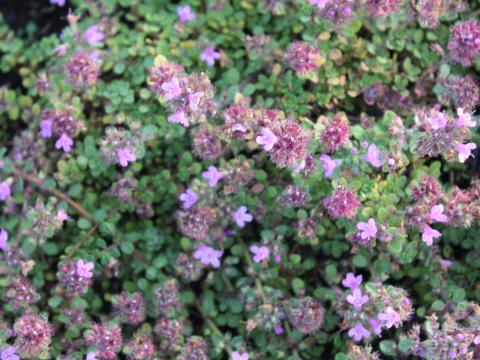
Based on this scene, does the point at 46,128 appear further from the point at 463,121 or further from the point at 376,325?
the point at 463,121

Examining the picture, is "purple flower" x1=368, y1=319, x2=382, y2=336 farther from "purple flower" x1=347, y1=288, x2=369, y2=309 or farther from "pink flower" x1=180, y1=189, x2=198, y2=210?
"pink flower" x1=180, y1=189, x2=198, y2=210

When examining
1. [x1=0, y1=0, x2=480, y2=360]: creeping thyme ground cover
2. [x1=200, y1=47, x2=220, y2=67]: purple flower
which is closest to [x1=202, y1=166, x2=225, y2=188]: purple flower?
[x1=0, y1=0, x2=480, y2=360]: creeping thyme ground cover

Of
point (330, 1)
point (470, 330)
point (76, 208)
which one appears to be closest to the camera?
point (470, 330)

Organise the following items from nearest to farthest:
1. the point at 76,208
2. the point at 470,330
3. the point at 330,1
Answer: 1. the point at 470,330
2. the point at 330,1
3. the point at 76,208

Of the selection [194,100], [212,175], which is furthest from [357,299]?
[194,100]

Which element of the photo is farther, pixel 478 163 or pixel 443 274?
pixel 478 163

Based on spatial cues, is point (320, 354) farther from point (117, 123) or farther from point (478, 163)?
point (117, 123)

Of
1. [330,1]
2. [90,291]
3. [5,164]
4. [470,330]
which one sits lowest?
[90,291]

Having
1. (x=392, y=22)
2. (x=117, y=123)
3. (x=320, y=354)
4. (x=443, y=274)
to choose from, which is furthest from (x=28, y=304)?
(x=392, y=22)

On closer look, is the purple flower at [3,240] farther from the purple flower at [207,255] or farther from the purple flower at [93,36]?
the purple flower at [93,36]
